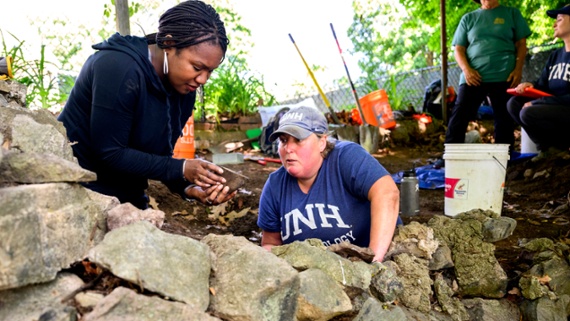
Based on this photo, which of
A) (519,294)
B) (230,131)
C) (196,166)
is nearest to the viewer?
(196,166)

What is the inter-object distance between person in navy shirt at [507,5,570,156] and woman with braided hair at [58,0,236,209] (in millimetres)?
3704

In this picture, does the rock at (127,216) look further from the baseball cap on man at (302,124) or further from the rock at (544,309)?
the rock at (544,309)

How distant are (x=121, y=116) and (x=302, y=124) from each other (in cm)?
81

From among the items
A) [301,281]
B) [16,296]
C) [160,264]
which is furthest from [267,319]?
[16,296]

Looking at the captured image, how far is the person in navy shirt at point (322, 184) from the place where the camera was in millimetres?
2373

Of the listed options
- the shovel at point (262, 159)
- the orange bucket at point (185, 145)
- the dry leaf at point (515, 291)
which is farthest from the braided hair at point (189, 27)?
the shovel at point (262, 159)

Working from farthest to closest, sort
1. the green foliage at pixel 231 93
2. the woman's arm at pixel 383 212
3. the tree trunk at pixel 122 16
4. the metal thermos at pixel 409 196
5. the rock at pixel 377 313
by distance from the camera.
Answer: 1. the green foliage at pixel 231 93
2. the metal thermos at pixel 409 196
3. the tree trunk at pixel 122 16
4. the woman's arm at pixel 383 212
5. the rock at pixel 377 313

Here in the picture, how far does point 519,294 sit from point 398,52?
14.7 metres

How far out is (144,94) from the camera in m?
2.14

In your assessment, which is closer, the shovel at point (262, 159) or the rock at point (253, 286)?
the rock at point (253, 286)

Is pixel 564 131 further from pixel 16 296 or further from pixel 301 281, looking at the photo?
pixel 16 296

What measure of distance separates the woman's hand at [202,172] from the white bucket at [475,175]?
88.5 inches

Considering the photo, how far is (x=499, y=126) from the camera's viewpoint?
211 inches

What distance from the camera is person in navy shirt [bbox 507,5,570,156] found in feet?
15.5
